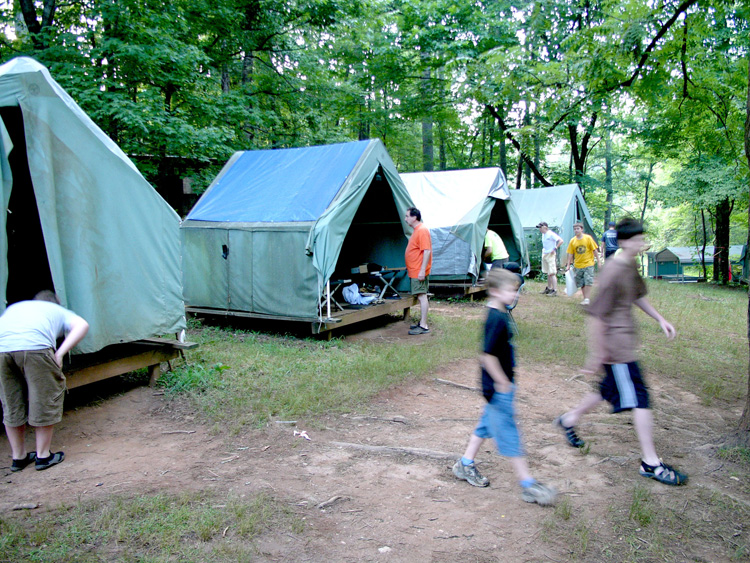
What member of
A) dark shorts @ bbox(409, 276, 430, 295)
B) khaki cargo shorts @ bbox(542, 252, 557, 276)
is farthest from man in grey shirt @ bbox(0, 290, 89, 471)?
khaki cargo shorts @ bbox(542, 252, 557, 276)

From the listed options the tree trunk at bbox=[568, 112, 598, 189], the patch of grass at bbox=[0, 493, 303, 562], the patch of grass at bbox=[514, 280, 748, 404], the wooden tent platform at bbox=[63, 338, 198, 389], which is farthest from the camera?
the tree trunk at bbox=[568, 112, 598, 189]

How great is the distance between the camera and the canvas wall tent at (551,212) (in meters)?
16.7

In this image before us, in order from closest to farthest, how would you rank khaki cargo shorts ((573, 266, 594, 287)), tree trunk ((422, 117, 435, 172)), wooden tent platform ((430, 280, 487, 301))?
khaki cargo shorts ((573, 266, 594, 287)) < wooden tent platform ((430, 280, 487, 301)) < tree trunk ((422, 117, 435, 172))

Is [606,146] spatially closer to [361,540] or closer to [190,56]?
[190,56]

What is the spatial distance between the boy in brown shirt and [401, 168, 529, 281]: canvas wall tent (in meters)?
7.88

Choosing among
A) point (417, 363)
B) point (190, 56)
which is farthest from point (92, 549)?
point (190, 56)

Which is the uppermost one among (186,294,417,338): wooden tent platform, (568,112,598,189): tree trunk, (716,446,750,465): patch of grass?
(568,112,598,189): tree trunk

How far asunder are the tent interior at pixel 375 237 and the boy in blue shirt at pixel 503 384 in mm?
6773

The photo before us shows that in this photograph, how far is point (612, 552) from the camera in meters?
2.68

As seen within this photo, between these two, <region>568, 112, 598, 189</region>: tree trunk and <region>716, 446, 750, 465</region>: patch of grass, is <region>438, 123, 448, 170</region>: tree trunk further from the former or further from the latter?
<region>716, 446, 750, 465</region>: patch of grass

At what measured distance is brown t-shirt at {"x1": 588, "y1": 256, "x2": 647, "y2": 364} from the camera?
339cm

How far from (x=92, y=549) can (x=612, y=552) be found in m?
2.76

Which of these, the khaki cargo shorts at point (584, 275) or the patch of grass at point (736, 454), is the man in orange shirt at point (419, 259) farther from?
the patch of grass at point (736, 454)

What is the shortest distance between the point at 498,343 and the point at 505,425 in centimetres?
50
